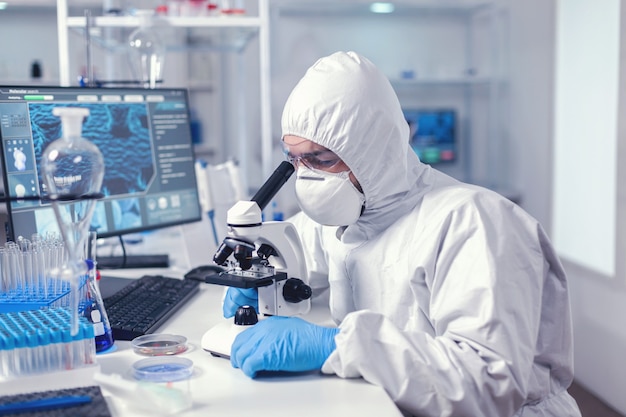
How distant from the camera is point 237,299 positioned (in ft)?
4.73

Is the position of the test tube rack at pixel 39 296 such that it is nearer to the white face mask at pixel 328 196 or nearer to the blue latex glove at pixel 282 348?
the blue latex glove at pixel 282 348

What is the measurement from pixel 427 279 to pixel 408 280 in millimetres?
67

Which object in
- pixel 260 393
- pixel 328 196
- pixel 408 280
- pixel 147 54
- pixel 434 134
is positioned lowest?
pixel 260 393

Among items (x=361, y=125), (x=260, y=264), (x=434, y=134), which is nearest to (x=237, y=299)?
(x=260, y=264)

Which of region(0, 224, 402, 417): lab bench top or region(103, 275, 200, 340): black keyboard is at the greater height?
region(103, 275, 200, 340): black keyboard

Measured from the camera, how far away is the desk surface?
38.8 inches

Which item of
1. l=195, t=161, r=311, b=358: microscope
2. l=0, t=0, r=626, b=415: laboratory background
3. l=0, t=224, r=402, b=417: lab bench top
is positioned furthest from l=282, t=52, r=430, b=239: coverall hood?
l=0, t=0, r=626, b=415: laboratory background

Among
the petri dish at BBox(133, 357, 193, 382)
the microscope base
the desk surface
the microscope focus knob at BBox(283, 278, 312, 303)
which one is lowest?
the desk surface

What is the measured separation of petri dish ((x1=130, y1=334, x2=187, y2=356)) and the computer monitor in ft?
11.5

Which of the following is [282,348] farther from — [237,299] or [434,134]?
[434,134]

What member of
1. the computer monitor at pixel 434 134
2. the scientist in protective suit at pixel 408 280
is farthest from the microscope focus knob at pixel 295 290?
the computer monitor at pixel 434 134

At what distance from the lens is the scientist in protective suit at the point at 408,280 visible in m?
1.10

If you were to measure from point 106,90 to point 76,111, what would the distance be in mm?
731

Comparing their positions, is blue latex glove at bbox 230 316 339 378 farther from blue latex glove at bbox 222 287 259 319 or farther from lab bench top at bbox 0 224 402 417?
blue latex glove at bbox 222 287 259 319
